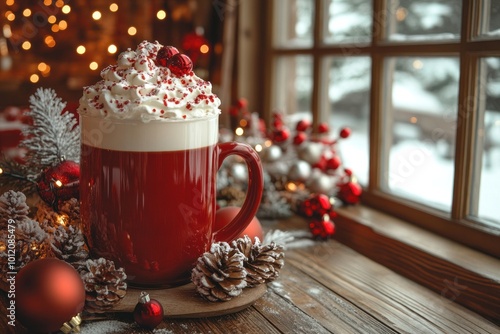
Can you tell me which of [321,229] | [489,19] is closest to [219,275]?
[321,229]

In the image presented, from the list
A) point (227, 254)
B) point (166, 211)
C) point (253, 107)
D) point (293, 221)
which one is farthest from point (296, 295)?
point (253, 107)

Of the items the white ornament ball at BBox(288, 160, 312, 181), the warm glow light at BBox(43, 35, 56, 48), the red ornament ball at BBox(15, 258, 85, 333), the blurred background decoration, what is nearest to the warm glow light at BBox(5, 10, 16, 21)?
the blurred background decoration

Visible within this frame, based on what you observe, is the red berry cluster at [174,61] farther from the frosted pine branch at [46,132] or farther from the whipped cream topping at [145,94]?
the frosted pine branch at [46,132]

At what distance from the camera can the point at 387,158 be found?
4.17 feet

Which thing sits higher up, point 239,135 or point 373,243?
point 239,135

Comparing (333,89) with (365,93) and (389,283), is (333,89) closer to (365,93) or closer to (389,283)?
(365,93)

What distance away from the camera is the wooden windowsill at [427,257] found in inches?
33.3

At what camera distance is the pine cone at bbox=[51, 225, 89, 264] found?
0.77 meters

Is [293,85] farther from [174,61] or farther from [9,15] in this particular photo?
[9,15]

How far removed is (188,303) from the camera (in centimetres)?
76

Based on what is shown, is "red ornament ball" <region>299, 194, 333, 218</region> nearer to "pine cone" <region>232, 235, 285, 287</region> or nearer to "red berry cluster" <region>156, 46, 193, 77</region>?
"pine cone" <region>232, 235, 285, 287</region>

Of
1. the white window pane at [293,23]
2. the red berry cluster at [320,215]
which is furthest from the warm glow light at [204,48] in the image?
the red berry cluster at [320,215]

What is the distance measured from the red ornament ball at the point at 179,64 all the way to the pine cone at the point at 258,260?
0.26 metres

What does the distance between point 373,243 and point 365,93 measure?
43 centimetres
